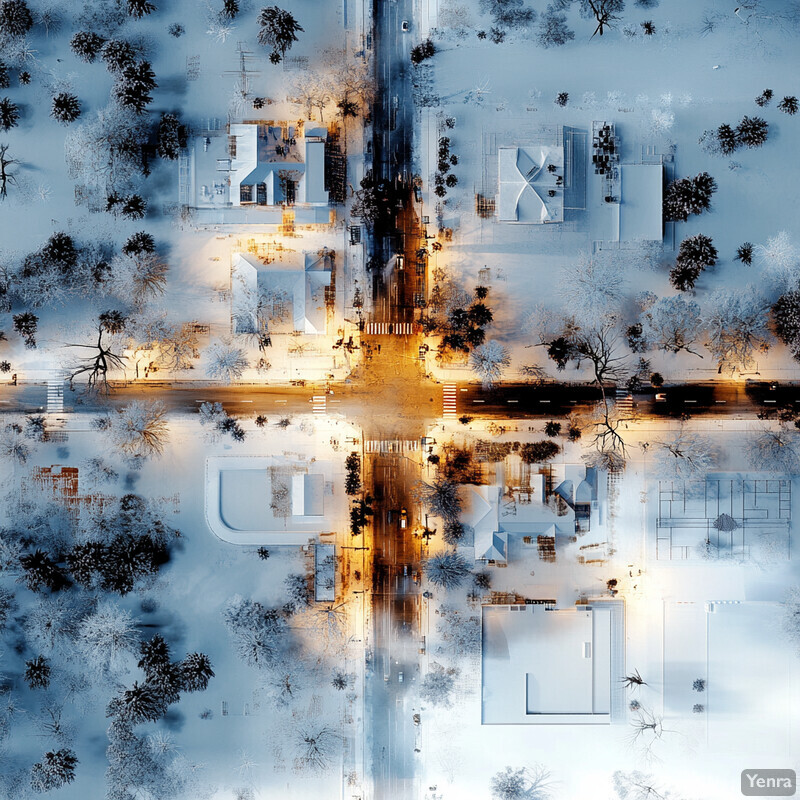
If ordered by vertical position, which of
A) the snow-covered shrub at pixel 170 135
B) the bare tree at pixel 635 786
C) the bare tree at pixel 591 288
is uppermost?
the snow-covered shrub at pixel 170 135

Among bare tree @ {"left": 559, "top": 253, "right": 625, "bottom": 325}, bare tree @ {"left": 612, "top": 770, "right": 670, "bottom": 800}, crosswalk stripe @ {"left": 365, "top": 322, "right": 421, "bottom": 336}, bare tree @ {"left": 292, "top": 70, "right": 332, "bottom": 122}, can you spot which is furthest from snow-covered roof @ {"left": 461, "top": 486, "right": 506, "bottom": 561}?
bare tree @ {"left": 292, "top": 70, "right": 332, "bottom": 122}

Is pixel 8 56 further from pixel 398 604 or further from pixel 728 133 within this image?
pixel 728 133

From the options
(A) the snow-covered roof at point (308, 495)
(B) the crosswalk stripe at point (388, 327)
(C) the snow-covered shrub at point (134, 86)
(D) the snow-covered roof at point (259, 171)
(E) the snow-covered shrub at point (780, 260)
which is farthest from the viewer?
(B) the crosswalk stripe at point (388, 327)

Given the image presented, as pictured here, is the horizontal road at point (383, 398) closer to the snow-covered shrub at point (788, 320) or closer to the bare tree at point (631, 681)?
the snow-covered shrub at point (788, 320)

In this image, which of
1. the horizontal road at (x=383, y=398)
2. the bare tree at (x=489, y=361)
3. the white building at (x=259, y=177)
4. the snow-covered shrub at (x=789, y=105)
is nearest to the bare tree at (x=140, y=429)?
the horizontal road at (x=383, y=398)

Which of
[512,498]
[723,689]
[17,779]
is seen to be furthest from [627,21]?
[17,779]

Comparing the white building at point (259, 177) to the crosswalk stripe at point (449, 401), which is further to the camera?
the crosswalk stripe at point (449, 401)

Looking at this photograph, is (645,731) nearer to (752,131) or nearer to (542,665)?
(542,665)

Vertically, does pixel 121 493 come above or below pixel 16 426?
below
